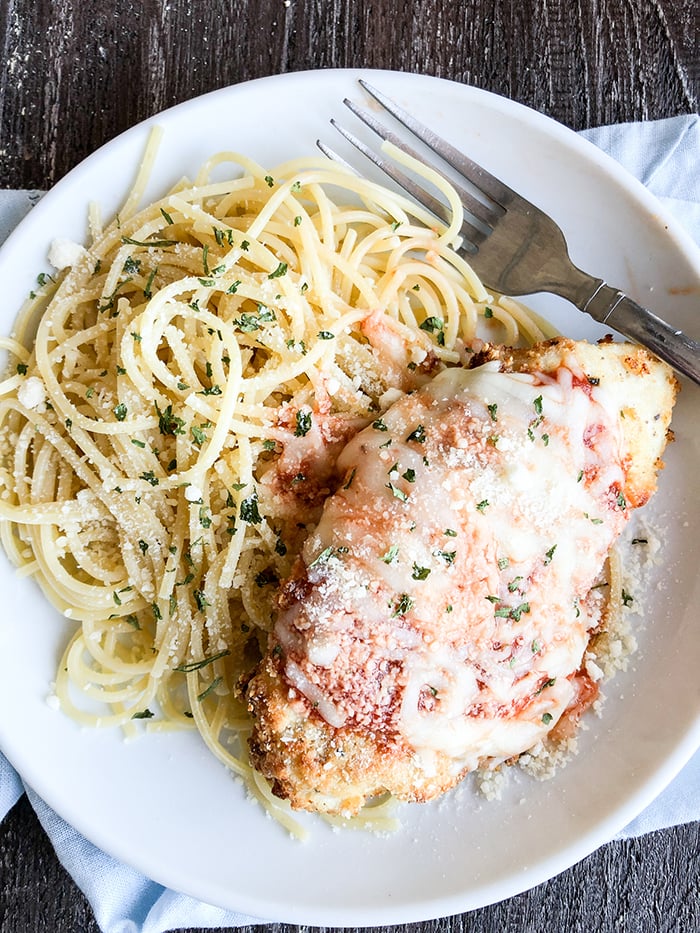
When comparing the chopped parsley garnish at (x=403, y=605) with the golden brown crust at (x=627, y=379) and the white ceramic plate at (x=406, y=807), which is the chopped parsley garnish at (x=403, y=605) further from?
the white ceramic plate at (x=406, y=807)

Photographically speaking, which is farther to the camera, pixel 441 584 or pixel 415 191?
pixel 415 191

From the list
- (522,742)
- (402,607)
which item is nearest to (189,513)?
(402,607)

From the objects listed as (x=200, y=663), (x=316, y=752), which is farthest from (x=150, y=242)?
(x=316, y=752)

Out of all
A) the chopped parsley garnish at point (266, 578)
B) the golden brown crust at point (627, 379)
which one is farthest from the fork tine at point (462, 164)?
the chopped parsley garnish at point (266, 578)

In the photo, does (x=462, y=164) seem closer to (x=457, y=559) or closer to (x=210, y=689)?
(x=457, y=559)

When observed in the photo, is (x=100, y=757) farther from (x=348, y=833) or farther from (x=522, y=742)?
(x=522, y=742)

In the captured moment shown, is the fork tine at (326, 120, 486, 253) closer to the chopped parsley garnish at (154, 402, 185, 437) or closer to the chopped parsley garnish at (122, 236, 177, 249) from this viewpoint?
the chopped parsley garnish at (122, 236, 177, 249)
